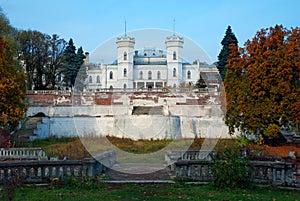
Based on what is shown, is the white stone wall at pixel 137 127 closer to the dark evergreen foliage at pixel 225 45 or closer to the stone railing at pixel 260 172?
the dark evergreen foliage at pixel 225 45

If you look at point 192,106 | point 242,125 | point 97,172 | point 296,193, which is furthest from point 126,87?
point 296,193

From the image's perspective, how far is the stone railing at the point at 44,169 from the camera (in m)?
7.52

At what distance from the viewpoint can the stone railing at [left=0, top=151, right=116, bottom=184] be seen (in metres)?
7.52

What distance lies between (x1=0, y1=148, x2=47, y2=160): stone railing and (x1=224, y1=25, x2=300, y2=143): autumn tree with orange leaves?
9.71 meters

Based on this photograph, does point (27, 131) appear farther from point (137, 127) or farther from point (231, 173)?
point (231, 173)

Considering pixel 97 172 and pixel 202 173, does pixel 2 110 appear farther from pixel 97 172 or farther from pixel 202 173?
pixel 202 173

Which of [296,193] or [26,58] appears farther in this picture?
→ [26,58]

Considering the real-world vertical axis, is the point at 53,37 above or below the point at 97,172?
above

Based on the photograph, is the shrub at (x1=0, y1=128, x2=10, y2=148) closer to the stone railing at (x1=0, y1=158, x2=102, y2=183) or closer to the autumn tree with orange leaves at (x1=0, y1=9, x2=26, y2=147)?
the autumn tree with orange leaves at (x1=0, y1=9, x2=26, y2=147)

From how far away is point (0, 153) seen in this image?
13.4 meters

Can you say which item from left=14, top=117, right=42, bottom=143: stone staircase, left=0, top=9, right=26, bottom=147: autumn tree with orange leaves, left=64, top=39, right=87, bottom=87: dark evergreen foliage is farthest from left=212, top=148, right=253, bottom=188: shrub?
left=64, top=39, right=87, bottom=87: dark evergreen foliage

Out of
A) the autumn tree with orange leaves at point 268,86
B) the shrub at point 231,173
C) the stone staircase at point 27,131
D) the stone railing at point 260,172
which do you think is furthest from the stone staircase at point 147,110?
the shrub at point 231,173

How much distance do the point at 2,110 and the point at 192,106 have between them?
18751mm

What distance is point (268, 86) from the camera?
17.7 metres
